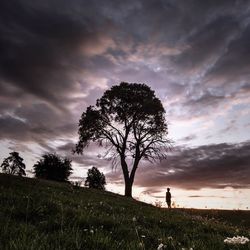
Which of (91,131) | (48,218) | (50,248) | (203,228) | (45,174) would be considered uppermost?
(91,131)

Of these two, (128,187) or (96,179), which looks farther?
(96,179)

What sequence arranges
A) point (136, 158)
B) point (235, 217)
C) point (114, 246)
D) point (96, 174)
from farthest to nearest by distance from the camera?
point (96, 174)
point (136, 158)
point (235, 217)
point (114, 246)

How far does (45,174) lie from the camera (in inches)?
2279

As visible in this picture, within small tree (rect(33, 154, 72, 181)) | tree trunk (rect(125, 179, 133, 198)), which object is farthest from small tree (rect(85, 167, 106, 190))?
tree trunk (rect(125, 179, 133, 198))

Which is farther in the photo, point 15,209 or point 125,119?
point 125,119

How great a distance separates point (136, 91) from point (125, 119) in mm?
4353

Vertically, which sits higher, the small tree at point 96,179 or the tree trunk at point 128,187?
the small tree at point 96,179

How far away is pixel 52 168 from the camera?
192ft

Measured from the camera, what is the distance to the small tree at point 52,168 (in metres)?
57.9

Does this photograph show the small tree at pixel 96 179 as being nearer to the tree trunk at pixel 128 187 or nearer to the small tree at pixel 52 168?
→ the small tree at pixel 52 168

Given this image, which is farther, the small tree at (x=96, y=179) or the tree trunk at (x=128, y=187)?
the small tree at (x=96, y=179)

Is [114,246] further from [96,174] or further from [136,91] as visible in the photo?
[96,174]

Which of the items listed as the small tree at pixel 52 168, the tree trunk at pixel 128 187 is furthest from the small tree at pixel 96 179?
the tree trunk at pixel 128 187

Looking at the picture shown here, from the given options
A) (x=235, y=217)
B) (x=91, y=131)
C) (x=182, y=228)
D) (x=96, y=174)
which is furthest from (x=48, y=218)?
(x=96, y=174)
